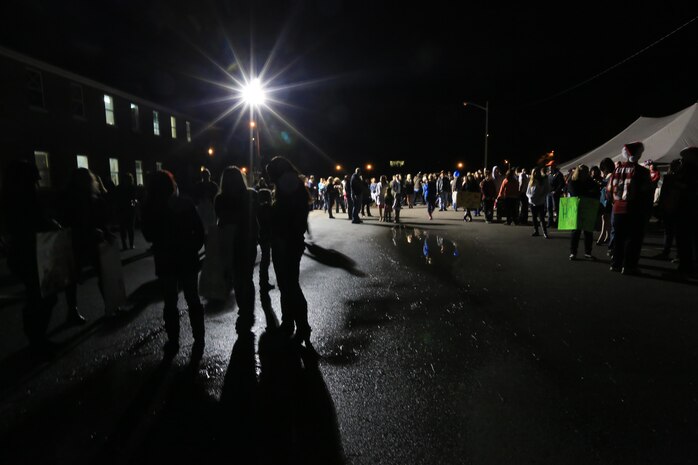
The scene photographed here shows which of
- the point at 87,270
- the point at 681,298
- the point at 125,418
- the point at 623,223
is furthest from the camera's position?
the point at 87,270

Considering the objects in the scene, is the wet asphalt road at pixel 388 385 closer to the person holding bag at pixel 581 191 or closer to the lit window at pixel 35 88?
the person holding bag at pixel 581 191

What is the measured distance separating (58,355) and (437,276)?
17.9 feet

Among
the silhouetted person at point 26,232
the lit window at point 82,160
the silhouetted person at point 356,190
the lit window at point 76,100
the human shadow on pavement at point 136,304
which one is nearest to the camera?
the silhouetted person at point 26,232

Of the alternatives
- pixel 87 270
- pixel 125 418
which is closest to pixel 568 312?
pixel 125 418

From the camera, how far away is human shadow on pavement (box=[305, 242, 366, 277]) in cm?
839

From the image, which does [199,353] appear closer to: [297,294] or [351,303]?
[297,294]

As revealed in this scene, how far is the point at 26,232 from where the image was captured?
418cm

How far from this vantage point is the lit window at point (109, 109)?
22.2 metres

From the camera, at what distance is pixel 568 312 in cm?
543

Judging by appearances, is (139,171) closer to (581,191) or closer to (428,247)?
(428,247)

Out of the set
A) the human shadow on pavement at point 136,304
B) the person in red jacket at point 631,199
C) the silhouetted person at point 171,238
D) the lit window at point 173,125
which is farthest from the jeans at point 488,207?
the lit window at point 173,125

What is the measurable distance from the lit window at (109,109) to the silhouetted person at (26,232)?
2083 centimetres

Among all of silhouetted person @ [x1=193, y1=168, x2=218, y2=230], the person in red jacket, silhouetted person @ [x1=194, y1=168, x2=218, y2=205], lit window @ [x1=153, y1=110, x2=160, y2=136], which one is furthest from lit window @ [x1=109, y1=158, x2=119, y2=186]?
the person in red jacket

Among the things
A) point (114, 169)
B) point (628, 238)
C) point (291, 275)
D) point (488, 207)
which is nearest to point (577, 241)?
point (628, 238)
